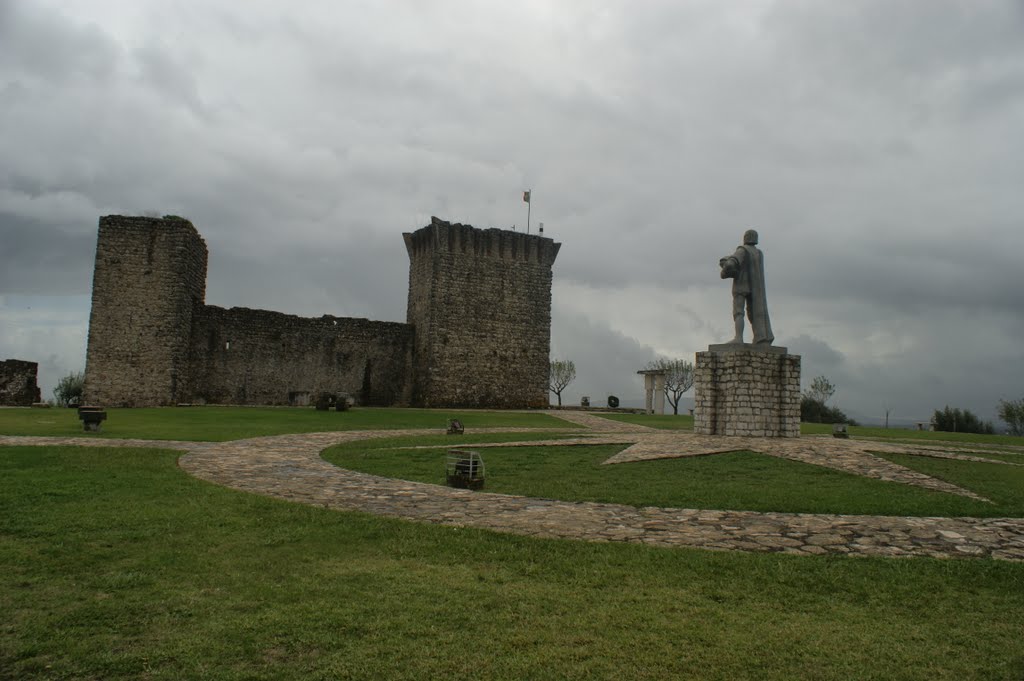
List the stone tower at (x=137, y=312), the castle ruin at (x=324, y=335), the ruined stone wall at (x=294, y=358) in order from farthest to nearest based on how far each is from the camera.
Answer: the ruined stone wall at (x=294, y=358)
the castle ruin at (x=324, y=335)
the stone tower at (x=137, y=312)

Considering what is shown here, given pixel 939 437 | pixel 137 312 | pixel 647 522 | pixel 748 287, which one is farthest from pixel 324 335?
pixel 647 522

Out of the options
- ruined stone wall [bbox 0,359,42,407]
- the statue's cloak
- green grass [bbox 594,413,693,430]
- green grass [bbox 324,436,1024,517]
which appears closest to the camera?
green grass [bbox 324,436,1024,517]

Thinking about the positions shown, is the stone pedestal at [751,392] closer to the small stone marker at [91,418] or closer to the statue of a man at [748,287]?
the statue of a man at [748,287]

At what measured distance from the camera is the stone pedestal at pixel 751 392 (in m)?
16.5

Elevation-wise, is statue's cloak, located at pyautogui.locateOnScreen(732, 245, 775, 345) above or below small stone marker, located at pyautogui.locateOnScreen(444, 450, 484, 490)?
above

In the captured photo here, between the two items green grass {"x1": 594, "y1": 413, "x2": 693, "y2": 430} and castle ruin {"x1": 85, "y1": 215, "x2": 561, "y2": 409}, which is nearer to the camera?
green grass {"x1": 594, "y1": 413, "x2": 693, "y2": 430}

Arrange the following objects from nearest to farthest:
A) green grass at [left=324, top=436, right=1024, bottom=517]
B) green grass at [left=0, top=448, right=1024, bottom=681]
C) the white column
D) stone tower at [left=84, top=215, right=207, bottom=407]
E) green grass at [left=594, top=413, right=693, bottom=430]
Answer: green grass at [left=0, top=448, right=1024, bottom=681]
green grass at [left=324, top=436, right=1024, bottom=517]
green grass at [left=594, top=413, right=693, bottom=430]
stone tower at [left=84, top=215, right=207, bottom=407]
the white column

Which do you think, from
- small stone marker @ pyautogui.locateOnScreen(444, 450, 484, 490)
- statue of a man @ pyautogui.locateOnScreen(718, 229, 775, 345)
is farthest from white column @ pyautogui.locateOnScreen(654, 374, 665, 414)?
small stone marker @ pyautogui.locateOnScreen(444, 450, 484, 490)

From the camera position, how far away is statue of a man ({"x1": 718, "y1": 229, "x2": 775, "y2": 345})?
1727 centimetres

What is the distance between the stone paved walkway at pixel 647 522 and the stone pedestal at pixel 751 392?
8844mm

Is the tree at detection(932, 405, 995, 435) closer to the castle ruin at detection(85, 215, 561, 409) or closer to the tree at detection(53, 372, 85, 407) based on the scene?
the castle ruin at detection(85, 215, 561, 409)

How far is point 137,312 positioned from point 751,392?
939 inches

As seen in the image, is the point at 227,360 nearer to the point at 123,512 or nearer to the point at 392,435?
the point at 392,435

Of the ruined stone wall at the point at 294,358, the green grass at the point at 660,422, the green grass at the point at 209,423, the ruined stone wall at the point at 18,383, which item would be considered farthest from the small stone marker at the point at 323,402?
the ruined stone wall at the point at 18,383
